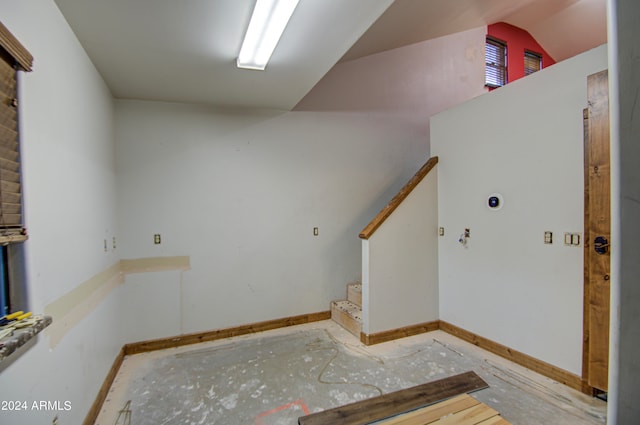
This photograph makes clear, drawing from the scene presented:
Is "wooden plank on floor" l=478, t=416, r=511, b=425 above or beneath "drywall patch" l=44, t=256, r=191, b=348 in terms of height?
beneath

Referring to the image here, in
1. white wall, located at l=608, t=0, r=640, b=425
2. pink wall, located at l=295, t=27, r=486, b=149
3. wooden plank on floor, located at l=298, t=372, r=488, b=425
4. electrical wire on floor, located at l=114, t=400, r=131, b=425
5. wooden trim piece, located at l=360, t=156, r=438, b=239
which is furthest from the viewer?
pink wall, located at l=295, t=27, r=486, b=149

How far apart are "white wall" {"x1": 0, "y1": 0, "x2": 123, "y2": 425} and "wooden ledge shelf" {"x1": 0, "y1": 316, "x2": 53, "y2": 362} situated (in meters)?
0.10

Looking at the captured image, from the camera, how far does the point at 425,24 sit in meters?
3.63

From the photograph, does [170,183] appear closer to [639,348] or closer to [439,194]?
[439,194]

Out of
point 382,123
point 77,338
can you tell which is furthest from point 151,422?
point 382,123

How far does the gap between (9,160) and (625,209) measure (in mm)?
1914

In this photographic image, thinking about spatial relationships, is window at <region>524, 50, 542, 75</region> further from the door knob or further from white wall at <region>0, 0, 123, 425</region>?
white wall at <region>0, 0, 123, 425</region>

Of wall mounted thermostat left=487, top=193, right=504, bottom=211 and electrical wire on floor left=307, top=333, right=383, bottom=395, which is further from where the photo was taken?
wall mounted thermostat left=487, top=193, right=504, bottom=211

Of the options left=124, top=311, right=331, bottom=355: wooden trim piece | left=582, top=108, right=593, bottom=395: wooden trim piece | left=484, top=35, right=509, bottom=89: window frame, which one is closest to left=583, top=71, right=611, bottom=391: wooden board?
left=582, top=108, right=593, bottom=395: wooden trim piece

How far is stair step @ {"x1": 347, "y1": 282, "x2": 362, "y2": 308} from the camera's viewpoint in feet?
12.2

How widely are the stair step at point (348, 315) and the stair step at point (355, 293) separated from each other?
5 cm

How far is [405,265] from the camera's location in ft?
11.0

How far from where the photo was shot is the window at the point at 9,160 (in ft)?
3.97

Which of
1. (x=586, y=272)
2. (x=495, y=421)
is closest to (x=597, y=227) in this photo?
(x=586, y=272)
